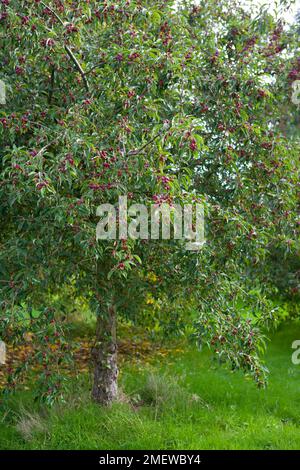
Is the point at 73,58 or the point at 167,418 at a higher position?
the point at 73,58

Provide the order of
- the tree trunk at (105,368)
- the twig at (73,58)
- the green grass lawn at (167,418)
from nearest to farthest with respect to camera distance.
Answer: the twig at (73,58) < the green grass lawn at (167,418) < the tree trunk at (105,368)

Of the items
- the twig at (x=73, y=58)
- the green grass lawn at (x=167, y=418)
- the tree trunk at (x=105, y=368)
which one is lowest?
the green grass lawn at (x=167, y=418)

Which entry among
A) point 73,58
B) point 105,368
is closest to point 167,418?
point 105,368

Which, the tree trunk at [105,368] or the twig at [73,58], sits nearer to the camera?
the twig at [73,58]

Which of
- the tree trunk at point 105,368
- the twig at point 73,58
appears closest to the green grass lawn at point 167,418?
the tree trunk at point 105,368

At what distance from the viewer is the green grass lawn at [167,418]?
18.7 feet

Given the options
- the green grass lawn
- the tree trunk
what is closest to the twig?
the tree trunk

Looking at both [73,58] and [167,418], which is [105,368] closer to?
[167,418]

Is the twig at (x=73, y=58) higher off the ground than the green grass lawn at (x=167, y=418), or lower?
higher

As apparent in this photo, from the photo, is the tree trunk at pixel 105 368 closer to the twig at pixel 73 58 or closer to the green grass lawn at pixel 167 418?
the green grass lawn at pixel 167 418

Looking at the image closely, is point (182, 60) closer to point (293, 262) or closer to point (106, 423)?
point (106, 423)

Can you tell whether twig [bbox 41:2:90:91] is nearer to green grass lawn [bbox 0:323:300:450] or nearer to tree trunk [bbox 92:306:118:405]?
tree trunk [bbox 92:306:118:405]

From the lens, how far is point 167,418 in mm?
6254

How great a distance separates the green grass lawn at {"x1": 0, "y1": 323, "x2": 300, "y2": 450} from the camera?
5.71 meters
